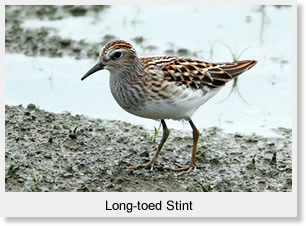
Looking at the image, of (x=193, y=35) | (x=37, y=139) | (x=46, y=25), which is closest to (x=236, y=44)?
(x=193, y=35)

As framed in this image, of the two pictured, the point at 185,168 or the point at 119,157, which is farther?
the point at 119,157

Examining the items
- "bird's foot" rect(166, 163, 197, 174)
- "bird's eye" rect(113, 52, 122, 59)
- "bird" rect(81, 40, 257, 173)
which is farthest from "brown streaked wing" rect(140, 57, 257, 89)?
"bird's foot" rect(166, 163, 197, 174)

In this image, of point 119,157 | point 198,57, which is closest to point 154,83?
point 119,157

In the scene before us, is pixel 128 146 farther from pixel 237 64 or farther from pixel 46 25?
pixel 46 25

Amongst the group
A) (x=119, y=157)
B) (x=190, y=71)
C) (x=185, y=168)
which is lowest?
(x=185, y=168)

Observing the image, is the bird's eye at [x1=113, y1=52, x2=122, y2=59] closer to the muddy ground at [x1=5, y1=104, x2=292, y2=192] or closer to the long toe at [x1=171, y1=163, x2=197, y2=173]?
the muddy ground at [x1=5, y1=104, x2=292, y2=192]

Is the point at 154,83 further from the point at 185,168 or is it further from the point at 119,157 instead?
the point at 119,157

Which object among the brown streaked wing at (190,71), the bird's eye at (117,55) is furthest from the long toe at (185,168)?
the bird's eye at (117,55)

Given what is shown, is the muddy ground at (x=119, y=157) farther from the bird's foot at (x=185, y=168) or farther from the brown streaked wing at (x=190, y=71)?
the brown streaked wing at (x=190, y=71)
